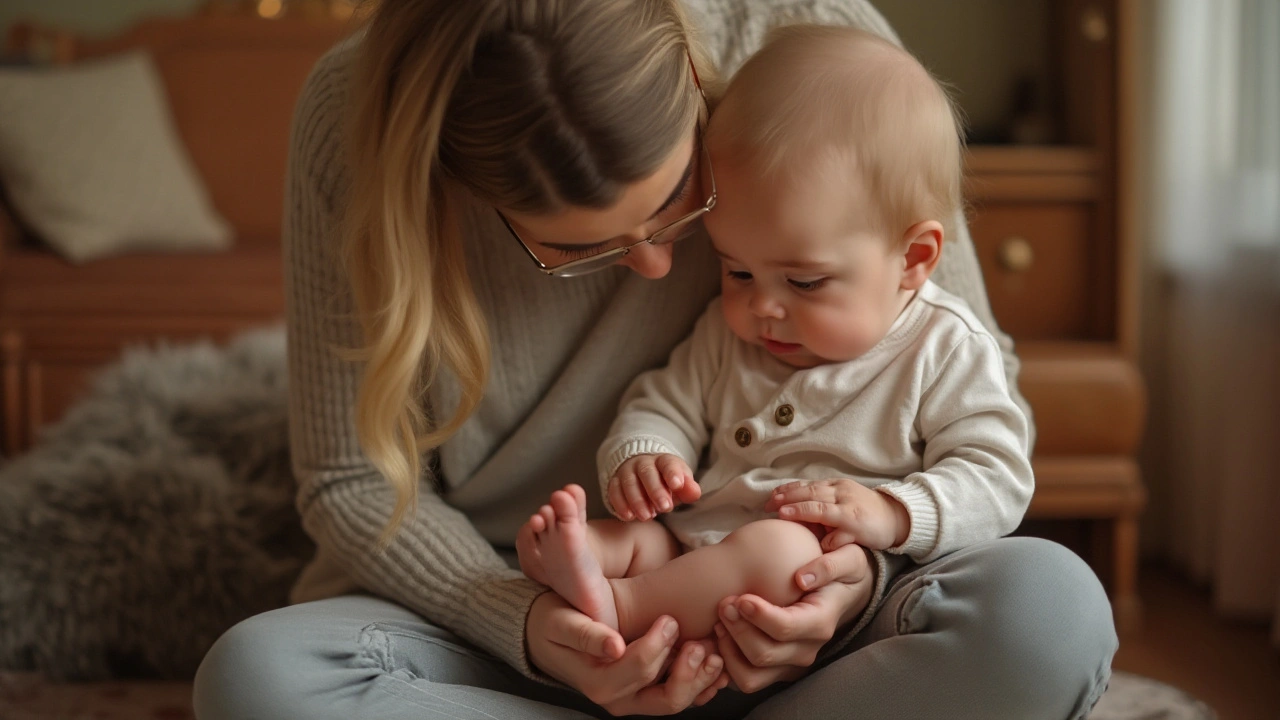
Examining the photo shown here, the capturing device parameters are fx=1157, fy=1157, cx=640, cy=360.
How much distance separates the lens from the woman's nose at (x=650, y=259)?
0.96 m

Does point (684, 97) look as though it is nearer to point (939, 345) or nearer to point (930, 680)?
point (939, 345)

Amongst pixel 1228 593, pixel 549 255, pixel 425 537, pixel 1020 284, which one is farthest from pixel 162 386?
pixel 1228 593

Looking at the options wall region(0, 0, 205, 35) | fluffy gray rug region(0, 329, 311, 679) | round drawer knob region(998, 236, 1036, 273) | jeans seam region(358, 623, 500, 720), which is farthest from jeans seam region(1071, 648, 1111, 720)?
wall region(0, 0, 205, 35)

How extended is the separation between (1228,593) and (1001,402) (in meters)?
1.09

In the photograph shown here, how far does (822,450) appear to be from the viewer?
1.00 m

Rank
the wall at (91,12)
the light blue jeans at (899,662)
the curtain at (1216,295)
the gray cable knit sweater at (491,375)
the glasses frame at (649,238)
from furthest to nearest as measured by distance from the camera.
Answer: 1. the wall at (91,12)
2. the curtain at (1216,295)
3. the gray cable knit sweater at (491,375)
4. the glasses frame at (649,238)
5. the light blue jeans at (899,662)

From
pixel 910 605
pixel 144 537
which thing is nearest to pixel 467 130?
pixel 910 605

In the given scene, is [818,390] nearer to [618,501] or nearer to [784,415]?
[784,415]

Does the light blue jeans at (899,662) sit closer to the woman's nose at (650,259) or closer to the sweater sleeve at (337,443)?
the sweater sleeve at (337,443)

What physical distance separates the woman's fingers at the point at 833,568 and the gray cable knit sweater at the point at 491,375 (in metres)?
0.27

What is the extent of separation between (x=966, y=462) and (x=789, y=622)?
0.66 ft

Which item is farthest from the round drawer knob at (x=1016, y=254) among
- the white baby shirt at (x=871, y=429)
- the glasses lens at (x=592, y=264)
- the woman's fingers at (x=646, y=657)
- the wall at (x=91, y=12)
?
the wall at (x=91, y=12)

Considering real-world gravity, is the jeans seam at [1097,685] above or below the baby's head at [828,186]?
below

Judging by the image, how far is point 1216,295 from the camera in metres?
1.86
